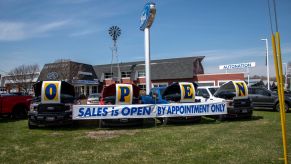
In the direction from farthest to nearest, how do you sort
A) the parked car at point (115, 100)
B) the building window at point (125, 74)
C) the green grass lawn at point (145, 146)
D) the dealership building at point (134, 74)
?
the building window at point (125, 74), the dealership building at point (134, 74), the parked car at point (115, 100), the green grass lawn at point (145, 146)

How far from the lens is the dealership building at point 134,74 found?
4600 cm

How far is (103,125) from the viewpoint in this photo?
11.8 meters

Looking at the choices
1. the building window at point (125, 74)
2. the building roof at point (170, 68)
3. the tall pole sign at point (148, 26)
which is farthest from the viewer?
the building window at point (125, 74)

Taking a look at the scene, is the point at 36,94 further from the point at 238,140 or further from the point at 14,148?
the point at 238,140

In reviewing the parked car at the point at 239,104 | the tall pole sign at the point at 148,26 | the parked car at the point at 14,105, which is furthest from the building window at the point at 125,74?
the parked car at the point at 239,104

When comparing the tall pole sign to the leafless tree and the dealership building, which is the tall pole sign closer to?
the dealership building

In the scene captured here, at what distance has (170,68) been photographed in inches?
1935

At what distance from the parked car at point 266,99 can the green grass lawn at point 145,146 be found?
8.27 m

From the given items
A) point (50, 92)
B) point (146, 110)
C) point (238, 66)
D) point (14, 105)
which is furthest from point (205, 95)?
point (238, 66)

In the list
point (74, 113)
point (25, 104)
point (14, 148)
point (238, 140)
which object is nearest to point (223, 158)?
point (238, 140)

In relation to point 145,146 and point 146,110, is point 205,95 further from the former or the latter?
point 145,146

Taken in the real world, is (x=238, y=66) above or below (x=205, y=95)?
above

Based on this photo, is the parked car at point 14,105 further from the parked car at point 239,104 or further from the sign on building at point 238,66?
the sign on building at point 238,66

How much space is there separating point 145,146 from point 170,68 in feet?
137
